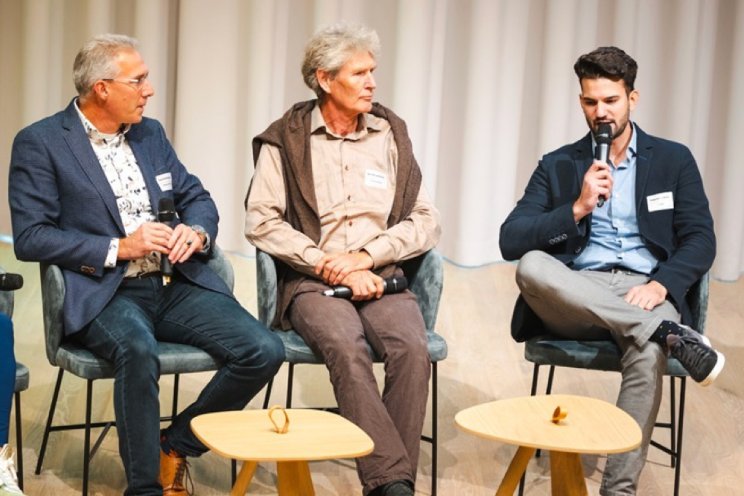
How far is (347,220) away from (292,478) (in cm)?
119

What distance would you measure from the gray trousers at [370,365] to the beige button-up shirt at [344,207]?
0.15 meters

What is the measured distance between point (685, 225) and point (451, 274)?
259 cm

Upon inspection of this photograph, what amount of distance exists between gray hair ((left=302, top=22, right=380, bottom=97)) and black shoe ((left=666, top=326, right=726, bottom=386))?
4.49 ft

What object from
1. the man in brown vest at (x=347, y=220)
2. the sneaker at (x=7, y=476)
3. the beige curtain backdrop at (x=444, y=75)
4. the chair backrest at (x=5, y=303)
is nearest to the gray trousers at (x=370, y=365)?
the man in brown vest at (x=347, y=220)

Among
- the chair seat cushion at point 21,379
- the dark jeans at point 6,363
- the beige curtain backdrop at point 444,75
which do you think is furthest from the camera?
the beige curtain backdrop at point 444,75

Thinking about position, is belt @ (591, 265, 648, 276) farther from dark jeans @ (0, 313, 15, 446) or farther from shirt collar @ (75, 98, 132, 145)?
dark jeans @ (0, 313, 15, 446)

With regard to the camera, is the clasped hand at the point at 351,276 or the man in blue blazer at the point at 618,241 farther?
the clasped hand at the point at 351,276

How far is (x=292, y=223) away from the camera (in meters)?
3.92

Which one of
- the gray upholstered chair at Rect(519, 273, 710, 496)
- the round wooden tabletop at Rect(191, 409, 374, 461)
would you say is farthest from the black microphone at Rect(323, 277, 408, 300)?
the round wooden tabletop at Rect(191, 409, 374, 461)

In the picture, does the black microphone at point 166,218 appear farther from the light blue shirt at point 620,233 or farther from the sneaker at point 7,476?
the light blue shirt at point 620,233

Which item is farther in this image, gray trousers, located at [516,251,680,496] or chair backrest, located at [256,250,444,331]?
chair backrest, located at [256,250,444,331]

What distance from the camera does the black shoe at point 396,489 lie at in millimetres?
3330

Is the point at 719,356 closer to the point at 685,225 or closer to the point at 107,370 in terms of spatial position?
the point at 685,225

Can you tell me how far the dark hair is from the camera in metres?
3.85
